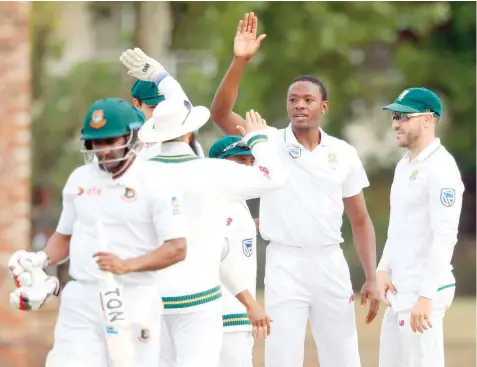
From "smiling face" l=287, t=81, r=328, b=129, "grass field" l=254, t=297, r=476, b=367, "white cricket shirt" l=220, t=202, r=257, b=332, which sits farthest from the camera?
"grass field" l=254, t=297, r=476, b=367

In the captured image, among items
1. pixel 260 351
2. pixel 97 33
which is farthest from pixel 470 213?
pixel 260 351

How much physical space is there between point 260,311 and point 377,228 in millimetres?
19989

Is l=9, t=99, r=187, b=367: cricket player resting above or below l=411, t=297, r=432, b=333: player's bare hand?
above

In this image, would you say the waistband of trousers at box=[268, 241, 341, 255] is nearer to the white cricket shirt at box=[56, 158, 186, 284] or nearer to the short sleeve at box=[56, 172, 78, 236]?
the white cricket shirt at box=[56, 158, 186, 284]

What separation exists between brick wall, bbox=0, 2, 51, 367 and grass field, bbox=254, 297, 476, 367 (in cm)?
240

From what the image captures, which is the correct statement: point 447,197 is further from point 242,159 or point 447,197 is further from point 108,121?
point 108,121

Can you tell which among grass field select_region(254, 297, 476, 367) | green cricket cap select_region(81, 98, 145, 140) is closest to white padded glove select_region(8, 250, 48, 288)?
green cricket cap select_region(81, 98, 145, 140)

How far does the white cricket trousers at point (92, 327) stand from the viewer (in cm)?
764

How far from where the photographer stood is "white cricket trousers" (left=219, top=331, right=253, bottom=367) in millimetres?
9055

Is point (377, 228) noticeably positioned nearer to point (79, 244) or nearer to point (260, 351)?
point (260, 351)

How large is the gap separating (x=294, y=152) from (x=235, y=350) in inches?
55.7

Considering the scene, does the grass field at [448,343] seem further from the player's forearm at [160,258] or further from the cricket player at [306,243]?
the player's forearm at [160,258]

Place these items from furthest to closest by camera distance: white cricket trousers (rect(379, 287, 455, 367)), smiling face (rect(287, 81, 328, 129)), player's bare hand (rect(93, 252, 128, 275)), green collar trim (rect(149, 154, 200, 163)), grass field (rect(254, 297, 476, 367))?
1. grass field (rect(254, 297, 476, 367))
2. smiling face (rect(287, 81, 328, 129))
3. white cricket trousers (rect(379, 287, 455, 367))
4. green collar trim (rect(149, 154, 200, 163))
5. player's bare hand (rect(93, 252, 128, 275))

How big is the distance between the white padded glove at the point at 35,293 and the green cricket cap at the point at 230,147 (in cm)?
190
